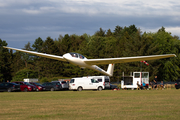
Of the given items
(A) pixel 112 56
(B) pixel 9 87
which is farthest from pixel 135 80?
(A) pixel 112 56

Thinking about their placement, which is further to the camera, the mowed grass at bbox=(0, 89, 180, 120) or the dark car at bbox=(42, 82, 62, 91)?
the dark car at bbox=(42, 82, 62, 91)

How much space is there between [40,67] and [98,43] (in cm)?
1829

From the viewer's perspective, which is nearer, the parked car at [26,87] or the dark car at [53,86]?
the parked car at [26,87]

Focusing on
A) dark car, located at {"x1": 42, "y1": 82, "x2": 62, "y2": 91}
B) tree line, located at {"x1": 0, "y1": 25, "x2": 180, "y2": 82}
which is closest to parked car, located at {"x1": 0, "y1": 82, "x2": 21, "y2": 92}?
dark car, located at {"x1": 42, "y1": 82, "x2": 62, "y2": 91}

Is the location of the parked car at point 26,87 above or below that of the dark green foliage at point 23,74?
below

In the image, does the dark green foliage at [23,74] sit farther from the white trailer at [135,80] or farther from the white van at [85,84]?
the white van at [85,84]

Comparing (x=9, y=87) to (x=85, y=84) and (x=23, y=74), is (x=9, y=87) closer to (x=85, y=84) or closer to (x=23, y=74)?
(x=85, y=84)

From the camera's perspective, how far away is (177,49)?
62656 mm

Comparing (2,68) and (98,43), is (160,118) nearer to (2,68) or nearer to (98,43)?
(98,43)

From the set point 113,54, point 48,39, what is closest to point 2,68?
point 48,39

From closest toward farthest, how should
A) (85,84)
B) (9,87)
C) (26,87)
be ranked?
1. (85,84)
2. (9,87)
3. (26,87)

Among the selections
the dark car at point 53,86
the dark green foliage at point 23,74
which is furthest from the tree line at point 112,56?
the dark car at point 53,86

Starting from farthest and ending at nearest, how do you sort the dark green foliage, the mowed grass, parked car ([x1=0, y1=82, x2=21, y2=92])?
the dark green foliage < parked car ([x1=0, y1=82, x2=21, y2=92]) < the mowed grass

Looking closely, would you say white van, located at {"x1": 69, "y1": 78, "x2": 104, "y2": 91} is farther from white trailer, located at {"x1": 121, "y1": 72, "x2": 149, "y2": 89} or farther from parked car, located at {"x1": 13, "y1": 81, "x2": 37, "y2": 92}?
parked car, located at {"x1": 13, "y1": 81, "x2": 37, "y2": 92}
